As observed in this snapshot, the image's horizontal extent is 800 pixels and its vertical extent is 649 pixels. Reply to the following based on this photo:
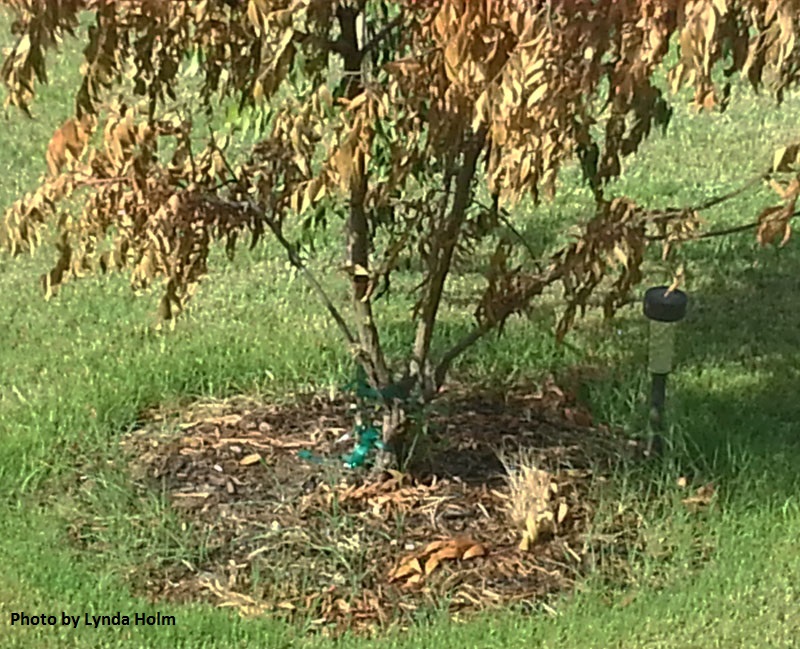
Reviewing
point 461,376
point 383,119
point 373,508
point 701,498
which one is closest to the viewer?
point 383,119

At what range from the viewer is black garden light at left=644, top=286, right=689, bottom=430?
170 inches

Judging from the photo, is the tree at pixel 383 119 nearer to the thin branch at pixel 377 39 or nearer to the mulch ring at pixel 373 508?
the thin branch at pixel 377 39

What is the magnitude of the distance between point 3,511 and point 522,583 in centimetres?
168

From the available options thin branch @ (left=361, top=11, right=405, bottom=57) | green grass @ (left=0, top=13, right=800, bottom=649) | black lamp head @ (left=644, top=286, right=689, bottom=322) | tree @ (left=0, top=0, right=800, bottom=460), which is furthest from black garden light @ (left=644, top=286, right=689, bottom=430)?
thin branch @ (left=361, top=11, right=405, bottom=57)

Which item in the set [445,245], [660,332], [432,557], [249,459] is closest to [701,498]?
[660,332]

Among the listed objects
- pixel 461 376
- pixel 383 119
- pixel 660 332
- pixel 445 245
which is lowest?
pixel 461 376

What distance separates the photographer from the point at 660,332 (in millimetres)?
4391

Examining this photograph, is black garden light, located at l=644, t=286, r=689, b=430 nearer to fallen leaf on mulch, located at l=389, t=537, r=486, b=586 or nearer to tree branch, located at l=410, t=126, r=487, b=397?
tree branch, located at l=410, t=126, r=487, b=397

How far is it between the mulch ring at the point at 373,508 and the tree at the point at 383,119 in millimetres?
309

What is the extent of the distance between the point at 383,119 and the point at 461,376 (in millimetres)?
2102

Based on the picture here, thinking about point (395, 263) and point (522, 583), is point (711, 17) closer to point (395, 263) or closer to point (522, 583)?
point (395, 263)

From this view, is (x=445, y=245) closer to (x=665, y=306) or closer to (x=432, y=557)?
(x=665, y=306)

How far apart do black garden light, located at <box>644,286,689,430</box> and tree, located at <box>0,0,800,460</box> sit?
47 cm

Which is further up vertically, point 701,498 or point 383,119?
point 383,119
